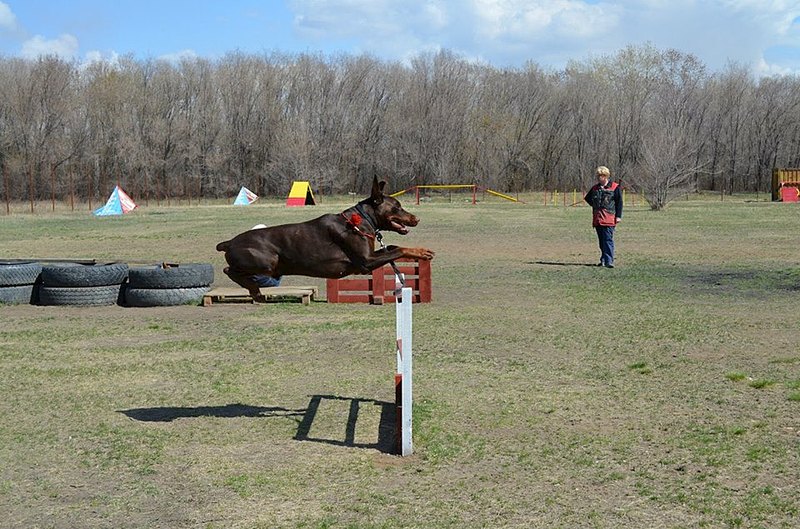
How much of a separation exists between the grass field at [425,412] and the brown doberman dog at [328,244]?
1366mm

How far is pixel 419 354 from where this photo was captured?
419 inches

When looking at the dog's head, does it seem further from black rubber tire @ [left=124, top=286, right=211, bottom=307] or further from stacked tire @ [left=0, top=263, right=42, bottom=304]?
stacked tire @ [left=0, top=263, right=42, bottom=304]

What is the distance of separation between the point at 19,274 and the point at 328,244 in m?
9.92

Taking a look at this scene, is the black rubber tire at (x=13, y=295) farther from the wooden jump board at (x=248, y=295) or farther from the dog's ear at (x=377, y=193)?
the dog's ear at (x=377, y=193)

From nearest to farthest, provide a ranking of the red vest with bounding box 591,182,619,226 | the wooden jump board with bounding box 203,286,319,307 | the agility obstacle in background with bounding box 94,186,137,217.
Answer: the wooden jump board with bounding box 203,286,319,307 < the red vest with bounding box 591,182,619,226 < the agility obstacle in background with bounding box 94,186,137,217

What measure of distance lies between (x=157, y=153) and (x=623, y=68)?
41845 millimetres

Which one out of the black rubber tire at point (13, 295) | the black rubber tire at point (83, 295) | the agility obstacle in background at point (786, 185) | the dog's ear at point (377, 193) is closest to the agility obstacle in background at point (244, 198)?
the agility obstacle in background at point (786, 185)

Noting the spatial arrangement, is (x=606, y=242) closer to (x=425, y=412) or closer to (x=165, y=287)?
(x=165, y=287)

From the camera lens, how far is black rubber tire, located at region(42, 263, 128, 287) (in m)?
15.0

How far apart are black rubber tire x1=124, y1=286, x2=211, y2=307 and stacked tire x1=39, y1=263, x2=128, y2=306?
0.26 meters

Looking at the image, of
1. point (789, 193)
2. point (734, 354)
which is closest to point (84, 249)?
point (734, 354)

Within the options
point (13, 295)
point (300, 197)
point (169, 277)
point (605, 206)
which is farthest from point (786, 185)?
point (13, 295)

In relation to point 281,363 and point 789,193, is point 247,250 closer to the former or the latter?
point 281,363

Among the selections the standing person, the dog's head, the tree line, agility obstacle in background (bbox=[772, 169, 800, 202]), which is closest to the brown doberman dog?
the dog's head
